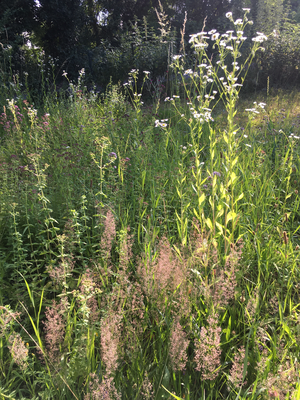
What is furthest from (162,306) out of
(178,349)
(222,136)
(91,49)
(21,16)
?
(21,16)

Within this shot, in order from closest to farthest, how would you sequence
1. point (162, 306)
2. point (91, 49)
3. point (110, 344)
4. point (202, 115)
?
1. point (110, 344)
2. point (162, 306)
3. point (202, 115)
4. point (91, 49)

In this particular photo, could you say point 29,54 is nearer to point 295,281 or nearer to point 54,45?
point 54,45

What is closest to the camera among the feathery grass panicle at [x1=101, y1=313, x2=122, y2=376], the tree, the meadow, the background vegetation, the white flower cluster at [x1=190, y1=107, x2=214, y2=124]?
the feathery grass panicle at [x1=101, y1=313, x2=122, y2=376]

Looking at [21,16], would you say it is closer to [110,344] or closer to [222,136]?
[222,136]

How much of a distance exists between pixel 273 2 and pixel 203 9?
3.03 metres

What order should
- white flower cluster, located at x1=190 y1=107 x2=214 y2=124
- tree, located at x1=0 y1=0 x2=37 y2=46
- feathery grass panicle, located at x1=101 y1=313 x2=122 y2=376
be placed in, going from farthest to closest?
tree, located at x1=0 y1=0 x2=37 y2=46 < white flower cluster, located at x1=190 y1=107 x2=214 y2=124 < feathery grass panicle, located at x1=101 y1=313 x2=122 y2=376

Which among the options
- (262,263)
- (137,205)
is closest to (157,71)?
(137,205)

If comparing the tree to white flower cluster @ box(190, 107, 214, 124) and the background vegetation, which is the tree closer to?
the background vegetation

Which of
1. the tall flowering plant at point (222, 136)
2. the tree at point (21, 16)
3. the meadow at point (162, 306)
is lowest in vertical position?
the meadow at point (162, 306)

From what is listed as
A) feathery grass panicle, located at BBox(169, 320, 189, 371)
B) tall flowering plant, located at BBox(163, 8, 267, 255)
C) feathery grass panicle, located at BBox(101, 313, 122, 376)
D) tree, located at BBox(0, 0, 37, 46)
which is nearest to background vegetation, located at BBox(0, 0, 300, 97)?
tree, located at BBox(0, 0, 37, 46)

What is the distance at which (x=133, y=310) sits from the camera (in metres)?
1.65

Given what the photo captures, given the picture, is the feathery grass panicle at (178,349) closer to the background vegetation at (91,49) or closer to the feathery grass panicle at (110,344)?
the feathery grass panicle at (110,344)

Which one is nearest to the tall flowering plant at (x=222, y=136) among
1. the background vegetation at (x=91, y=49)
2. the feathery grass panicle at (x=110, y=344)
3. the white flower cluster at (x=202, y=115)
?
the white flower cluster at (x=202, y=115)

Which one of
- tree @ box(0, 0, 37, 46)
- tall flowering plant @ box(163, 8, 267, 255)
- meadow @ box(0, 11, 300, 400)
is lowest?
meadow @ box(0, 11, 300, 400)
